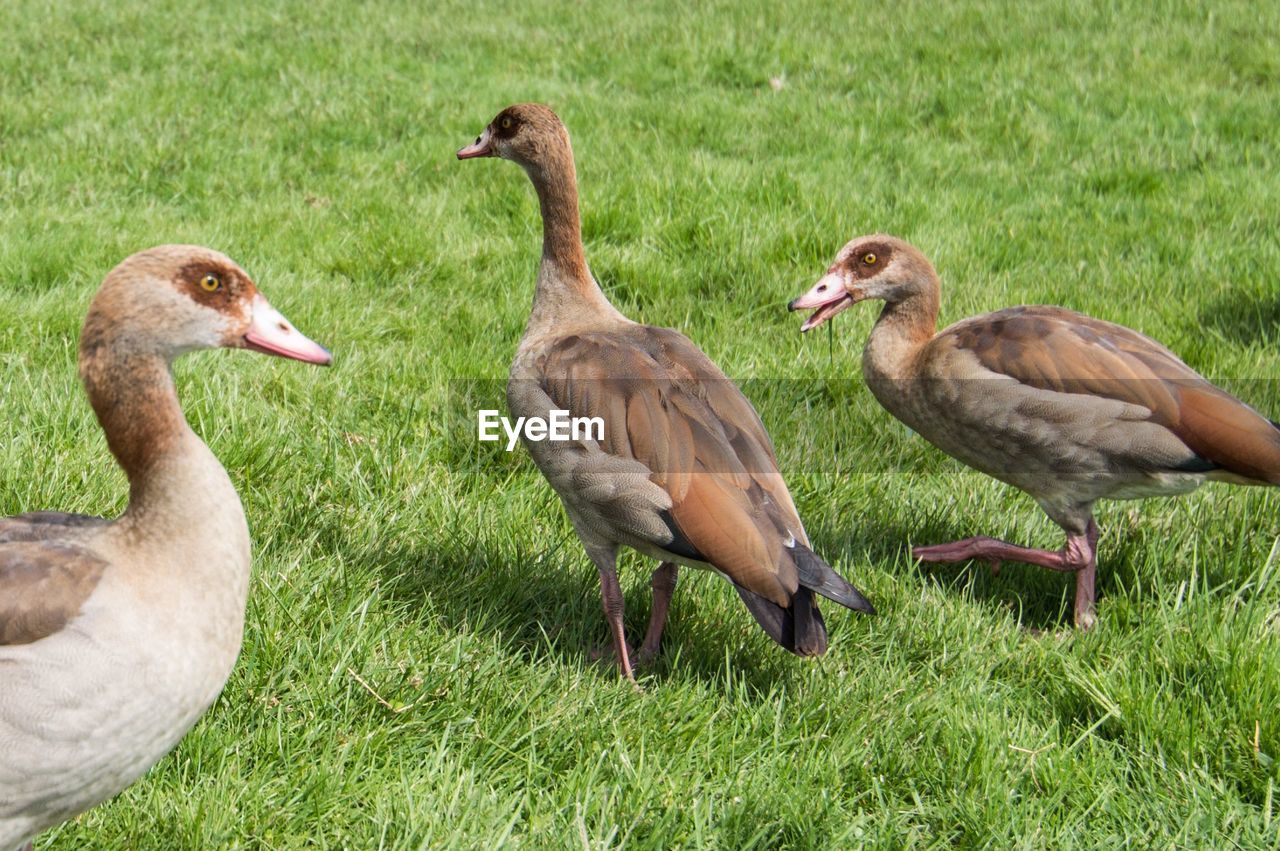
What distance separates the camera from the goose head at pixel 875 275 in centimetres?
439

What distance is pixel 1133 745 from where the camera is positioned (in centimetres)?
304

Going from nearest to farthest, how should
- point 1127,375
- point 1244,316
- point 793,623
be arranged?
point 793,623, point 1127,375, point 1244,316

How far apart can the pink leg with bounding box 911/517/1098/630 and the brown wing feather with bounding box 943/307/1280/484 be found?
441 millimetres

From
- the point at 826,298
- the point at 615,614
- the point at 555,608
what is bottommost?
the point at 555,608

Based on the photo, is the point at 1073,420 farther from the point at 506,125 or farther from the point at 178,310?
the point at 178,310

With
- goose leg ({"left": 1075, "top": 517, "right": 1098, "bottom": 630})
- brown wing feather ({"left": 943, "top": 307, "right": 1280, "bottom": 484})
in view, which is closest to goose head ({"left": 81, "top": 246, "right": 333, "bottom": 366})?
brown wing feather ({"left": 943, "top": 307, "right": 1280, "bottom": 484})

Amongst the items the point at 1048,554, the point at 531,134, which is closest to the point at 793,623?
the point at 1048,554

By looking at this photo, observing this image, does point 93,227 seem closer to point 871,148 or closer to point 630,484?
point 630,484

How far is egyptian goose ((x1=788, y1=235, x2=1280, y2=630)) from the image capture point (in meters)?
3.72

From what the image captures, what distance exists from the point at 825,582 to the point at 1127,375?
4.62 ft

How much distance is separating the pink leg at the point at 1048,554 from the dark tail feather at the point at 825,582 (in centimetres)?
92

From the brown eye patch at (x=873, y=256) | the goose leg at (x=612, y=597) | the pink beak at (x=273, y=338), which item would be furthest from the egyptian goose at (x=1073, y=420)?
the pink beak at (x=273, y=338)

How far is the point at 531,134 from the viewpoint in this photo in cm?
423

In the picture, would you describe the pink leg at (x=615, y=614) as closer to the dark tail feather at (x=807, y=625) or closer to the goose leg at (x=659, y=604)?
the goose leg at (x=659, y=604)
